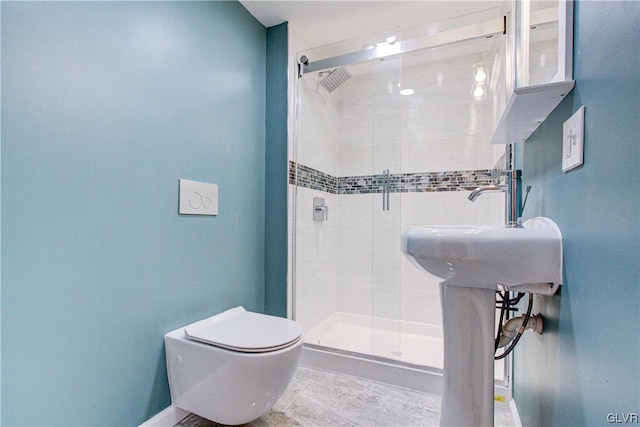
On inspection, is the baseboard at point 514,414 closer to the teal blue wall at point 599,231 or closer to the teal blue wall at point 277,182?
the teal blue wall at point 599,231

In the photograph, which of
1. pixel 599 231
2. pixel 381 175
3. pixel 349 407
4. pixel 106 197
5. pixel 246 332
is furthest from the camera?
pixel 381 175

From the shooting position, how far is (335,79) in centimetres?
236

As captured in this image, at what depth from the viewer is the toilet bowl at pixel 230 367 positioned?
1.10m

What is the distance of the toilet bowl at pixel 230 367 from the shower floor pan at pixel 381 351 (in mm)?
648

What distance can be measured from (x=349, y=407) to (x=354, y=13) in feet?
7.29

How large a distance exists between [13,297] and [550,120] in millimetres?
1598

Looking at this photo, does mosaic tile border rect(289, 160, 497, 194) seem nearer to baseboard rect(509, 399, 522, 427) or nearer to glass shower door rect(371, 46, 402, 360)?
glass shower door rect(371, 46, 402, 360)

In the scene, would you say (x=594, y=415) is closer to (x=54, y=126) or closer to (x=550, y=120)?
(x=550, y=120)

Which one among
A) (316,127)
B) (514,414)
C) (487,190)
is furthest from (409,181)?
(514,414)

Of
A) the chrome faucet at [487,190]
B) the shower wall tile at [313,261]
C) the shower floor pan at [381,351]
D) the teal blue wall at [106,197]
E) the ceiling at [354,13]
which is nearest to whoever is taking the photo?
the teal blue wall at [106,197]

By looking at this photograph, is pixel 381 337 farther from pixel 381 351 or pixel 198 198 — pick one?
pixel 198 198

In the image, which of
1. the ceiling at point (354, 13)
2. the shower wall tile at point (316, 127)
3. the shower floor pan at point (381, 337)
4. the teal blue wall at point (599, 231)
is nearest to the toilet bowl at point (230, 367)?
the shower floor pan at point (381, 337)

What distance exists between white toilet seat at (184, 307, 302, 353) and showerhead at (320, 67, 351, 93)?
Answer: 1.80 metres

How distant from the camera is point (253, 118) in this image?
72.6 inches
